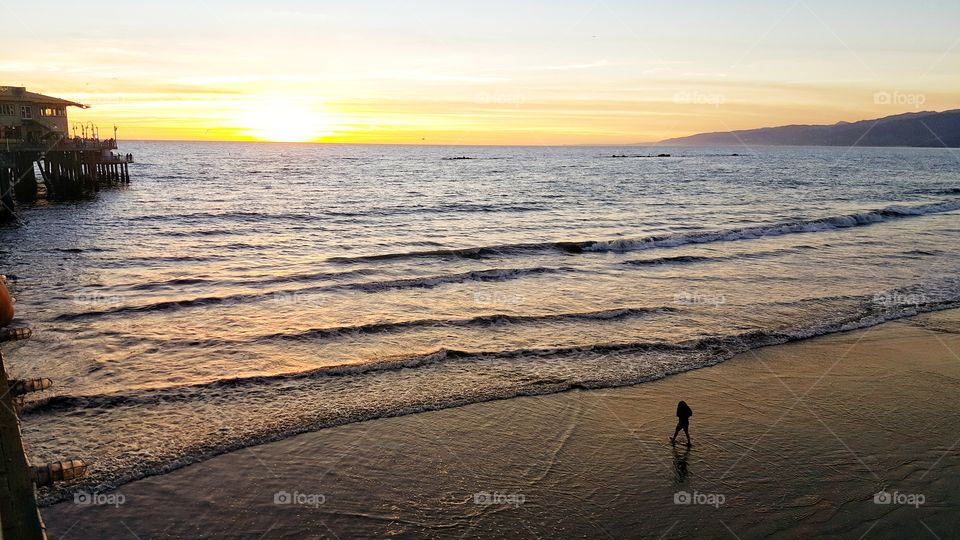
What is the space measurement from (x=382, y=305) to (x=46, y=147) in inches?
1905

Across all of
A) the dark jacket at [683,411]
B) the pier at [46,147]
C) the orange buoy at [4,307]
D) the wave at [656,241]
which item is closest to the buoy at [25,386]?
the orange buoy at [4,307]

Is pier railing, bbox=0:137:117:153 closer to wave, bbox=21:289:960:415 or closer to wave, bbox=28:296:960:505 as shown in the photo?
wave, bbox=21:289:960:415

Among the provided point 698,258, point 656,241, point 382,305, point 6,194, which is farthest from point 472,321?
point 6,194

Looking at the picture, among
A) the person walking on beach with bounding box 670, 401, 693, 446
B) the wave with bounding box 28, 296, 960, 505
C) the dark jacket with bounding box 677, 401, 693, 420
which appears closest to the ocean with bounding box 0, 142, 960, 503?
the wave with bounding box 28, 296, 960, 505

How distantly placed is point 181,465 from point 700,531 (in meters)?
A: 8.34

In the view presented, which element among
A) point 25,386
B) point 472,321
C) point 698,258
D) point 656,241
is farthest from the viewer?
point 656,241

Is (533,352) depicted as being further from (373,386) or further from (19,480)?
(19,480)

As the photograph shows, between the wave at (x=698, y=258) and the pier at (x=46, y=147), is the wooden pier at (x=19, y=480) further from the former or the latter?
the pier at (x=46, y=147)

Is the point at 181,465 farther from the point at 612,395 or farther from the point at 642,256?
the point at 642,256

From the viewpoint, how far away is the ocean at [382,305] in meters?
13.1

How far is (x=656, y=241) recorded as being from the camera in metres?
34.9

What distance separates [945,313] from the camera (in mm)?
19953

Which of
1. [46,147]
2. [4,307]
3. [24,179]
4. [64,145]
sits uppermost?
[64,145]

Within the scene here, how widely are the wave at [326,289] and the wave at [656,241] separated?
4.09 meters
